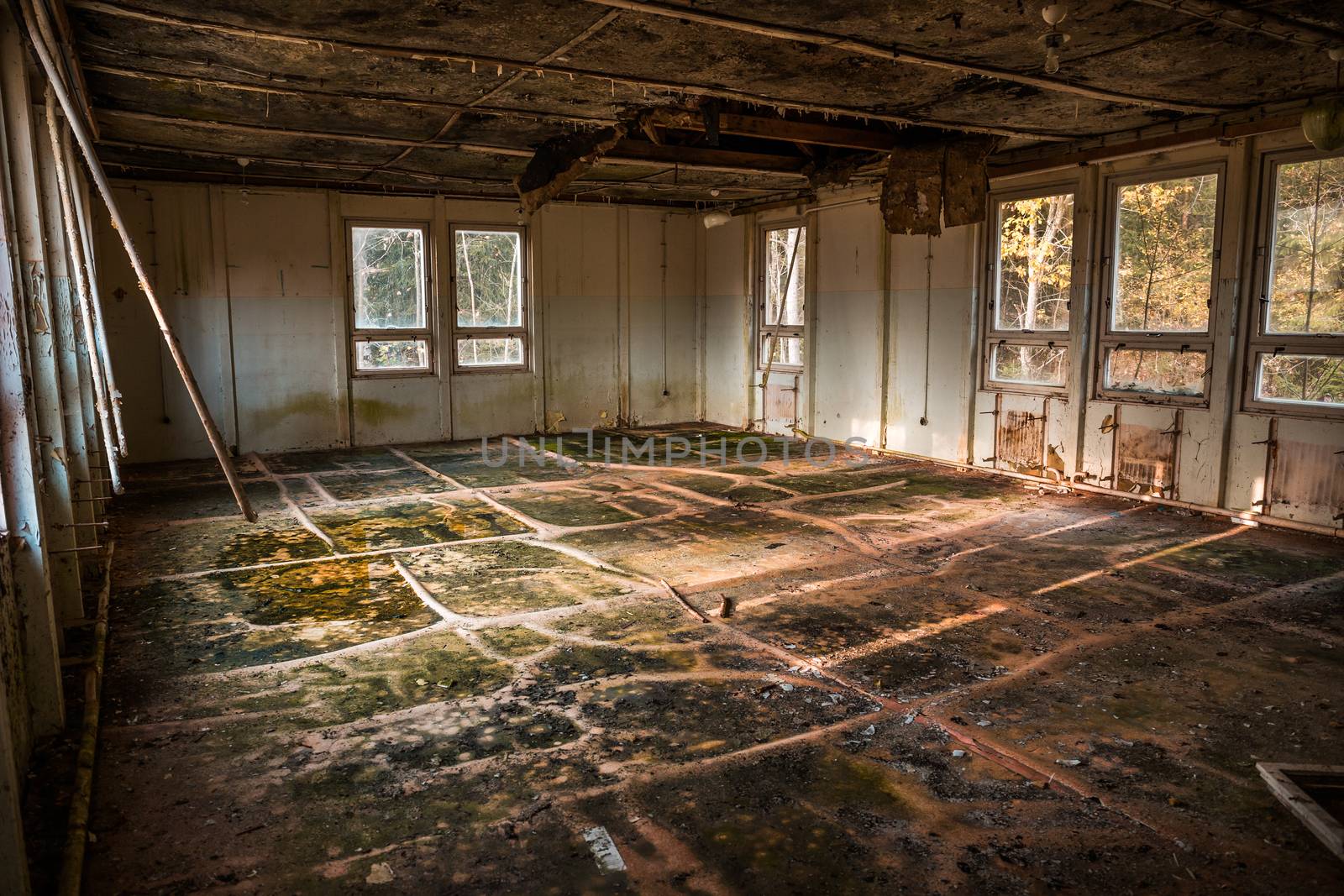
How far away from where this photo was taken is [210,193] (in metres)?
9.12

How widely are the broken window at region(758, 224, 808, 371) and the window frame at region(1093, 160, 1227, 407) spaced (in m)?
3.87

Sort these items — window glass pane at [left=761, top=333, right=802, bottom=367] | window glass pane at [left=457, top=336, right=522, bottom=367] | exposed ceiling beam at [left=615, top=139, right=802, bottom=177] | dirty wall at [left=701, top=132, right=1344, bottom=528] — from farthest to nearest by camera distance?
window glass pane at [left=761, top=333, right=802, bottom=367], window glass pane at [left=457, top=336, right=522, bottom=367], exposed ceiling beam at [left=615, top=139, right=802, bottom=177], dirty wall at [left=701, top=132, right=1344, bottom=528]

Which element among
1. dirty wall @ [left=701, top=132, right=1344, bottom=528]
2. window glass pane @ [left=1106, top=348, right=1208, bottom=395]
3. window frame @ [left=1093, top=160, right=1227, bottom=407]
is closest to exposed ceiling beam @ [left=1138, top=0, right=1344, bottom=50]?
dirty wall @ [left=701, top=132, right=1344, bottom=528]

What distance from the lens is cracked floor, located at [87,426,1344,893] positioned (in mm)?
2564

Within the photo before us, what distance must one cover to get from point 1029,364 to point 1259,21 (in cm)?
405

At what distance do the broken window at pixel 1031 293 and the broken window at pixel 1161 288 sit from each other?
446 millimetres

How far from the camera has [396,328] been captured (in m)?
10.2

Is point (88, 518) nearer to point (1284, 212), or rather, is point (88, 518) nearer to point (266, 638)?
point (266, 638)

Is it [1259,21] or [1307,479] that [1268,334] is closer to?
[1307,479]

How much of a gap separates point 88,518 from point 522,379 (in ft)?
20.7

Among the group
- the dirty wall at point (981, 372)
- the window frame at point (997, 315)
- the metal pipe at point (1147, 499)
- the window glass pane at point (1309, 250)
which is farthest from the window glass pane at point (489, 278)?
the window glass pane at point (1309, 250)

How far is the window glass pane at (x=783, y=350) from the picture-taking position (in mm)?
10805

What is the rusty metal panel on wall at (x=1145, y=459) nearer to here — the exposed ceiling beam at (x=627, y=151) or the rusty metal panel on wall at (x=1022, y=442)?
the rusty metal panel on wall at (x=1022, y=442)

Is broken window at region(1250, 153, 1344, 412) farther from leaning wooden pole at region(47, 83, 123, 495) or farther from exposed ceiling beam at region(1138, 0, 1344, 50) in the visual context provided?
leaning wooden pole at region(47, 83, 123, 495)
